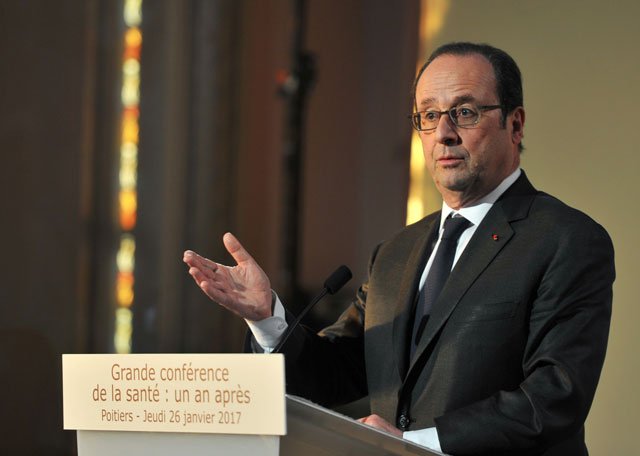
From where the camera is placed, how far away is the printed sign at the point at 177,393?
4.28 feet

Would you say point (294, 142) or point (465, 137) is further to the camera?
point (294, 142)

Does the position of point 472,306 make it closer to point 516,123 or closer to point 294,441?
point 516,123

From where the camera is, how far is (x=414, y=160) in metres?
3.49

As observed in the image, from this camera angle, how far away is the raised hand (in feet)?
5.94

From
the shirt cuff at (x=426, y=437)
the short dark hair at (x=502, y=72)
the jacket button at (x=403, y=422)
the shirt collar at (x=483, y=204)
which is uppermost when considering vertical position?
the short dark hair at (x=502, y=72)

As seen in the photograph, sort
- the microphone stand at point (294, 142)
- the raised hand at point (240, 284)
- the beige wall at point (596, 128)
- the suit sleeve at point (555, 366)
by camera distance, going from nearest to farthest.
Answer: the suit sleeve at point (555, 366)
the raised hand at point (240, 284)
the beige wall at point (596, 128)
the microphone stand at point (294, 142)

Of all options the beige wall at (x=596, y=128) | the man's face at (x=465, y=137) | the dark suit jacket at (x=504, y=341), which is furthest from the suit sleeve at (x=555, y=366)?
the beige wall at (x=596, y=128)

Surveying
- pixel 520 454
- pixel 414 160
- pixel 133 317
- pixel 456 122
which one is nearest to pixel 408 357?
pixel 520 454

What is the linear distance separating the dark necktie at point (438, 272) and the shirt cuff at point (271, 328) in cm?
27

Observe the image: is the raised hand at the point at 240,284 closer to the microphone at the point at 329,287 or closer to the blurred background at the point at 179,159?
the microphone at the point at 329,287

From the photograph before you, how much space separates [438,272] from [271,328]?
36 centimetres

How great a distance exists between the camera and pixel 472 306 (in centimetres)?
187

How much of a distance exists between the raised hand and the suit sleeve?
0.41 meters

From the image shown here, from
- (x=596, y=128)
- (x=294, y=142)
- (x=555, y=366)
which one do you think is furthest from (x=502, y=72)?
(x=294, y=142)
